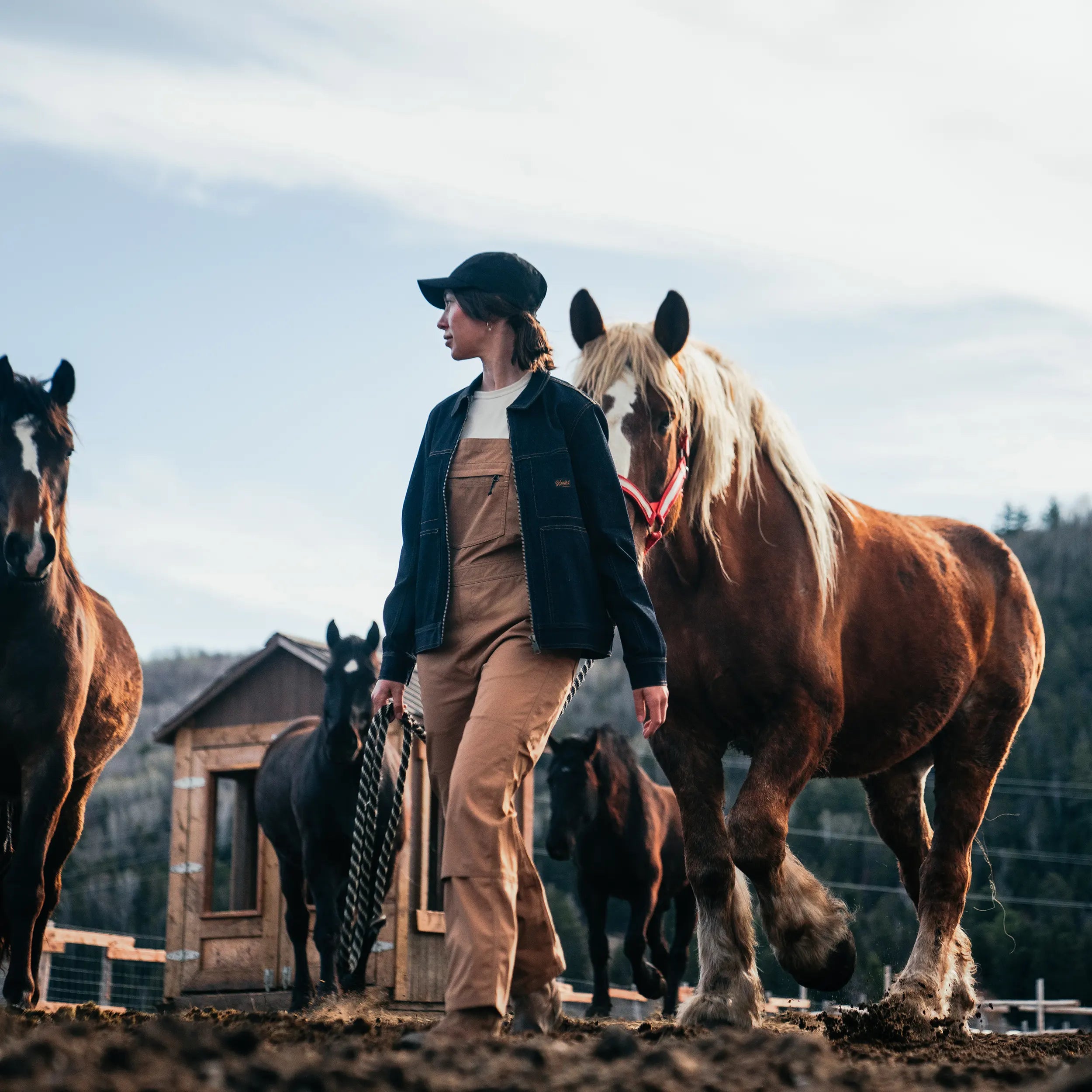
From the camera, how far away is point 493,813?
11.1 ft

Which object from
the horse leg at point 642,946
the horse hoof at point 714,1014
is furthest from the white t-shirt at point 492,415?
the horse leg at point 642,946

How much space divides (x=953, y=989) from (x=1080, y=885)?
41448mm

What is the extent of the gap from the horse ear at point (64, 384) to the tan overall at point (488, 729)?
2.98 metres

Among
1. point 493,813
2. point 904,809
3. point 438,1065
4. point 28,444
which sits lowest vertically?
point 438,1065

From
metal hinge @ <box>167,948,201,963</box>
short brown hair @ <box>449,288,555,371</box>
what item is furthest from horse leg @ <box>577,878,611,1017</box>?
short brown hair @ <box>449,288,555,371</box>

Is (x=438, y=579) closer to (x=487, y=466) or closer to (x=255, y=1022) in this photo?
(x=487, y=466)

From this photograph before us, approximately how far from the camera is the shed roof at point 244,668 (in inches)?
546

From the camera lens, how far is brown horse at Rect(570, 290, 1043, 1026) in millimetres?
4590

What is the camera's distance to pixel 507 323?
3.95 meters

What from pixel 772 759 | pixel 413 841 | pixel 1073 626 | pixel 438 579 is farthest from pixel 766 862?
pixel 1073 626

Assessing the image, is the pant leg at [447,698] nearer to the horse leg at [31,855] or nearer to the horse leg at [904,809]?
the horse leg at [31,855]

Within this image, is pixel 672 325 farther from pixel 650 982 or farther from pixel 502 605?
pixel 650 982

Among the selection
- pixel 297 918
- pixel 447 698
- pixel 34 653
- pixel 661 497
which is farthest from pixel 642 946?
pixel 447 698

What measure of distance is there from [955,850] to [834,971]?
5.51ft
